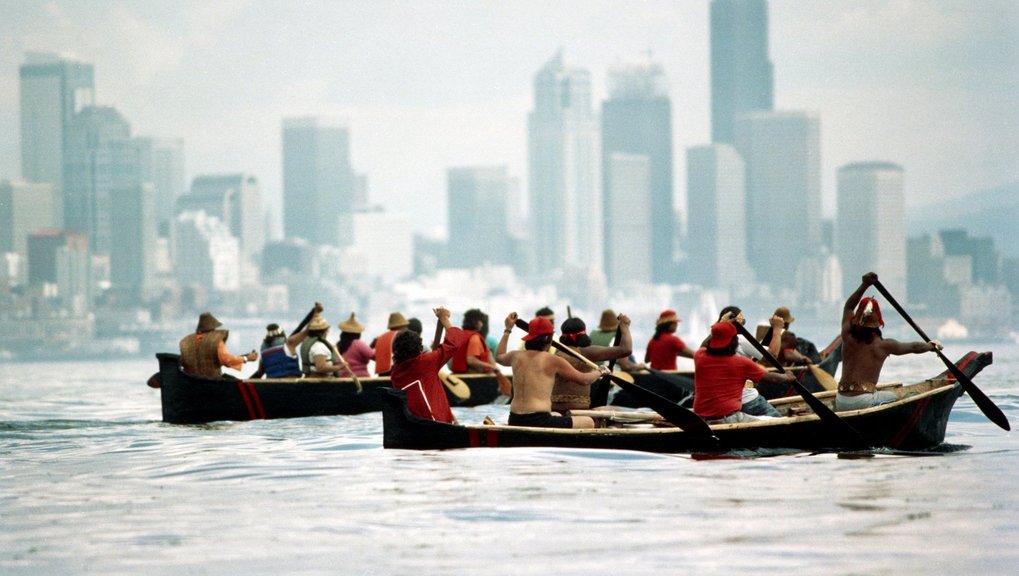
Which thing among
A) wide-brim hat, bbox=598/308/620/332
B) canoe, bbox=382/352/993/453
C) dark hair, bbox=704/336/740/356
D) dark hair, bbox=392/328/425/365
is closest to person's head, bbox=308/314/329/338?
wide-brim hat, bbox=598/308/620/332

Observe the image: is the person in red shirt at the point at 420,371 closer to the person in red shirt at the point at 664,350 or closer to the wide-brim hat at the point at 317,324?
the wide-brim hat at the point at 317,324

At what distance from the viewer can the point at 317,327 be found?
2402 centimetres

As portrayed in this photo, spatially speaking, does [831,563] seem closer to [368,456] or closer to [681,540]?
[681,540]

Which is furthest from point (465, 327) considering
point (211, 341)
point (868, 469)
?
point (868, 469)

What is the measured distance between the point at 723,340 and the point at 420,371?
314 centimetres

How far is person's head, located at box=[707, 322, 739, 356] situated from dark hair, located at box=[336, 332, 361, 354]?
9142mm

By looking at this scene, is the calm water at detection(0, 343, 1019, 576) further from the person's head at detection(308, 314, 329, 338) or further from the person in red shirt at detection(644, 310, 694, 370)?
the person in red shirt at detection(644, 310, 694, 370)

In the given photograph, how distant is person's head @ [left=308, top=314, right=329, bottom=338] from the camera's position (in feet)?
78.5

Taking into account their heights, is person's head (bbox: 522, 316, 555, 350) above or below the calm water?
above

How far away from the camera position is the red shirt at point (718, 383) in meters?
17.1

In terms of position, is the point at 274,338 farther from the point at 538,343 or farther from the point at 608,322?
the point at 538,343

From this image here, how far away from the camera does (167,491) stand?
16578mm

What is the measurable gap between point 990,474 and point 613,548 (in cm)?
607

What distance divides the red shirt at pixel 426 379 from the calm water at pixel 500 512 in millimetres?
580
